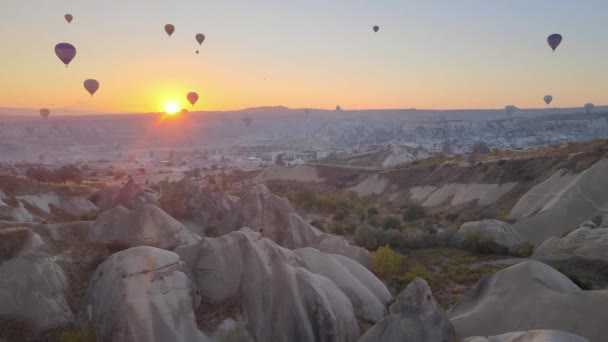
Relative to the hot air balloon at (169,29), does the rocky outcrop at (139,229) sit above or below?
below

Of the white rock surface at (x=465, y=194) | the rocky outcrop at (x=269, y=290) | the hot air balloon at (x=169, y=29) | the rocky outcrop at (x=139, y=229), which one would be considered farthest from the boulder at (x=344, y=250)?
the hot air balloon at (x=169, y=29)

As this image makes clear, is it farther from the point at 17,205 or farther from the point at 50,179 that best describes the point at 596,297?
the point at 50,179

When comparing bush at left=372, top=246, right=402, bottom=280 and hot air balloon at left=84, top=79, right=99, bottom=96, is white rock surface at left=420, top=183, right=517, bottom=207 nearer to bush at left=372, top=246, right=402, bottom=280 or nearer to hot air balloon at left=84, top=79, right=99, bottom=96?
bush at left=372, top=246, right=402, bottom=280

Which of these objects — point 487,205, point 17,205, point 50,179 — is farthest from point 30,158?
point 487,205

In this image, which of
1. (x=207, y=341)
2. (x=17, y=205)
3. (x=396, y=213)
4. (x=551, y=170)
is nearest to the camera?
(x=207, y=341)

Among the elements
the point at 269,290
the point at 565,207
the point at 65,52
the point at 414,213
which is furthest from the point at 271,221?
the point at 65,52

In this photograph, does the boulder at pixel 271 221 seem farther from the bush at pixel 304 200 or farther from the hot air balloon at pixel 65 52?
the hot air balloon at pixel 65 52
